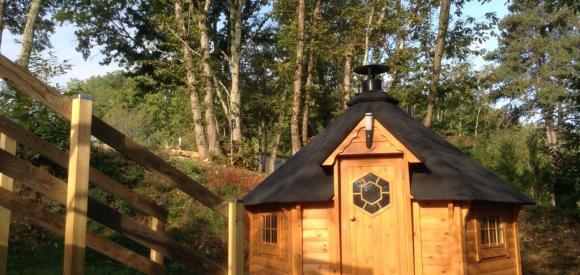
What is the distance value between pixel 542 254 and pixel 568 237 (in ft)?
5.21

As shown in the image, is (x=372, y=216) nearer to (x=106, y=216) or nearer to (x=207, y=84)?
(x=106, y=216)

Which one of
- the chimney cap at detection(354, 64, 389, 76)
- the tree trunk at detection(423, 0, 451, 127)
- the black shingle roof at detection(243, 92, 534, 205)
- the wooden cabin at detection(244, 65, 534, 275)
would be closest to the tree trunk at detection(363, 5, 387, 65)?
the tree trunk at detection(423, 0, 451, 127)

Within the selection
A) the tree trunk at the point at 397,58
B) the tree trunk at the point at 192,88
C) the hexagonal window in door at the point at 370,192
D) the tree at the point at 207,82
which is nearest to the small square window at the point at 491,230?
the hexagonal window in door at the point at 370,192

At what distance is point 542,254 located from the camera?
1353cm

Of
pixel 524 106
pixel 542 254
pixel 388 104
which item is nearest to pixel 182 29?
pixel 388 104

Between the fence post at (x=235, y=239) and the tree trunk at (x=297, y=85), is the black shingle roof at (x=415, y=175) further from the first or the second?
the tree trunk at (x=297, y=85)

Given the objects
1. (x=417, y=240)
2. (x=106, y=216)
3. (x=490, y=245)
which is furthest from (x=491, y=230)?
(x=106, y=216)

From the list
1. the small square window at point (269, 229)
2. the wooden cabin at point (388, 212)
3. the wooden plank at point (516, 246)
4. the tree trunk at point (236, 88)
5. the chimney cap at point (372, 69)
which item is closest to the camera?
the wooden cabin at point (388, 212)

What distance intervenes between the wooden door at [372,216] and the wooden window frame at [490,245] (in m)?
1.18

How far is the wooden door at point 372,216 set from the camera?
776 cm

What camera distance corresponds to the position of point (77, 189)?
2998 mm

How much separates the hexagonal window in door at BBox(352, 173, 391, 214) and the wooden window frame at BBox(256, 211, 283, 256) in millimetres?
1443

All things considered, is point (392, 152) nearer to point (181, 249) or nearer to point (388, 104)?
point (388, 104)

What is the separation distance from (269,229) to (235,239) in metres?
4.94
